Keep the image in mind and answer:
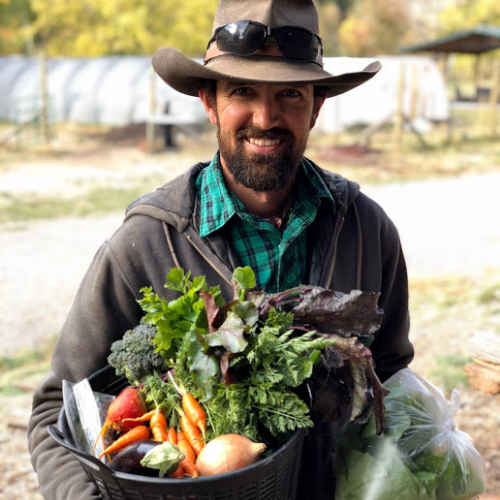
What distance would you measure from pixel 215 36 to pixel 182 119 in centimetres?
1796

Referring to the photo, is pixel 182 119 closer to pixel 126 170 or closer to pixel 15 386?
pixel 126 170

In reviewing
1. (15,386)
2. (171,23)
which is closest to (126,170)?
(15,386)

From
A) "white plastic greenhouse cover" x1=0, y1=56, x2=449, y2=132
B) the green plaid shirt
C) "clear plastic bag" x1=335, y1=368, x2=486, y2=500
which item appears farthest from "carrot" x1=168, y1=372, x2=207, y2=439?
A: "white plastic greenhouse cover" x1=0, y1=56, x2=449, y2=132

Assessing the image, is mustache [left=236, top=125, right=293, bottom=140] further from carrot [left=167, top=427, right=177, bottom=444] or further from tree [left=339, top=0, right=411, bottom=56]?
tree [left=339, top=0, right=411, bottom=56]

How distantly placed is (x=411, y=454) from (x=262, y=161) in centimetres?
114

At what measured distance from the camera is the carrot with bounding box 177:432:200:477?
170cm

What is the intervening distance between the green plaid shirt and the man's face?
112 mm

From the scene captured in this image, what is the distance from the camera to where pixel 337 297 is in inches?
75.3

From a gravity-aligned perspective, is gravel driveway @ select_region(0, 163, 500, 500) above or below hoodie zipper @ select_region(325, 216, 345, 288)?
below

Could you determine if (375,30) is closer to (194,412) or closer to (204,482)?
(194,412)

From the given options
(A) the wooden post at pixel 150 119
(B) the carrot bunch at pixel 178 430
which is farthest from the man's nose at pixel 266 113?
(A) the wooden post at pixel 150 119

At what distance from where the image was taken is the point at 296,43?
2.41 metres

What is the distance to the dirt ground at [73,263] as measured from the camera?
5.16 meters

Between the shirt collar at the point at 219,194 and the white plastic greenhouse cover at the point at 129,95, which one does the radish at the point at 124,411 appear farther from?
the white plastic greenhouse cover at the point at 129,95
